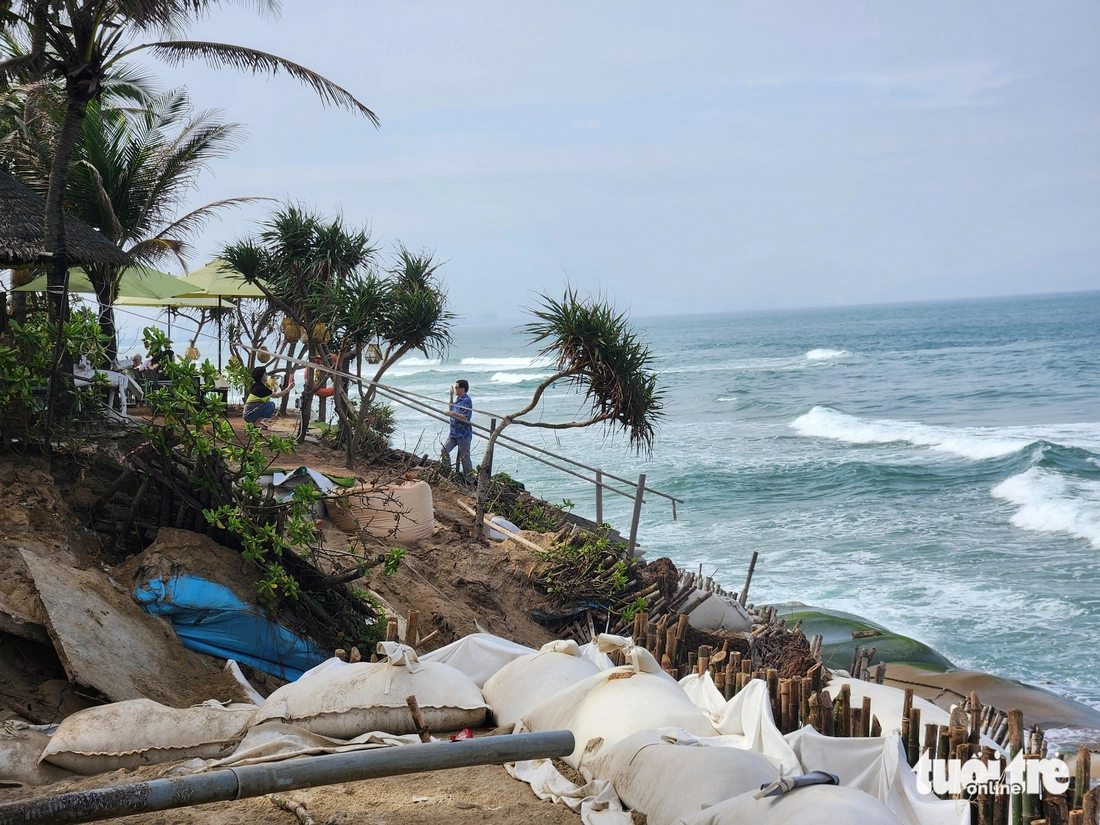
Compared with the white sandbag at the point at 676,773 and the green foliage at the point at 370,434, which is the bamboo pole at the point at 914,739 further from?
the green foliage at the point at 370,434

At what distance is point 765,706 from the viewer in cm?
387

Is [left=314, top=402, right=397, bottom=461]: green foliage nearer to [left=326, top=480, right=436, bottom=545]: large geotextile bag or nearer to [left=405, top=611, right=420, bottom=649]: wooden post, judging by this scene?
[left=326, top=480, right=436, bottom=545]: large geotextile bag

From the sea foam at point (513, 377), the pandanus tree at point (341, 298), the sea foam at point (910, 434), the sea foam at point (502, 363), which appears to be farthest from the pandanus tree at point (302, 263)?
the sea foam at point (502, 363)

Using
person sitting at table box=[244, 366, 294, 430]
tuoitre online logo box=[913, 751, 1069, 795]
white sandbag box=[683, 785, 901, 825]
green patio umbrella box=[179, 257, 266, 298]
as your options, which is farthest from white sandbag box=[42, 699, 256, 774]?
green patio umbrella box=[179, 257, 266, 298]

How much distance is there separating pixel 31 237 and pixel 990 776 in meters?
7.59

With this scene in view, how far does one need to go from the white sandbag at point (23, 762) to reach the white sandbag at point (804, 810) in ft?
8.22

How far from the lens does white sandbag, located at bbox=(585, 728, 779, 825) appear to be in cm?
310

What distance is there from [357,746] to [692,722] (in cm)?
138

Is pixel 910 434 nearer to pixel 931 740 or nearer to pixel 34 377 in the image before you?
pixel 931 740

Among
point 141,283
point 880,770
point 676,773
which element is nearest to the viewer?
point 676,773

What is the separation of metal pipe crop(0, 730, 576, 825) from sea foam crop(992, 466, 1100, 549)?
14.7 m

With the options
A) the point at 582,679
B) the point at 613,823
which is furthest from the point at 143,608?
the point at 613,823

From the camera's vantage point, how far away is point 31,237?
7.45 meters

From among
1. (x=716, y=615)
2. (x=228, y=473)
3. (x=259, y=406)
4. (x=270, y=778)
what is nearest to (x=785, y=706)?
(x=270, y=778)
